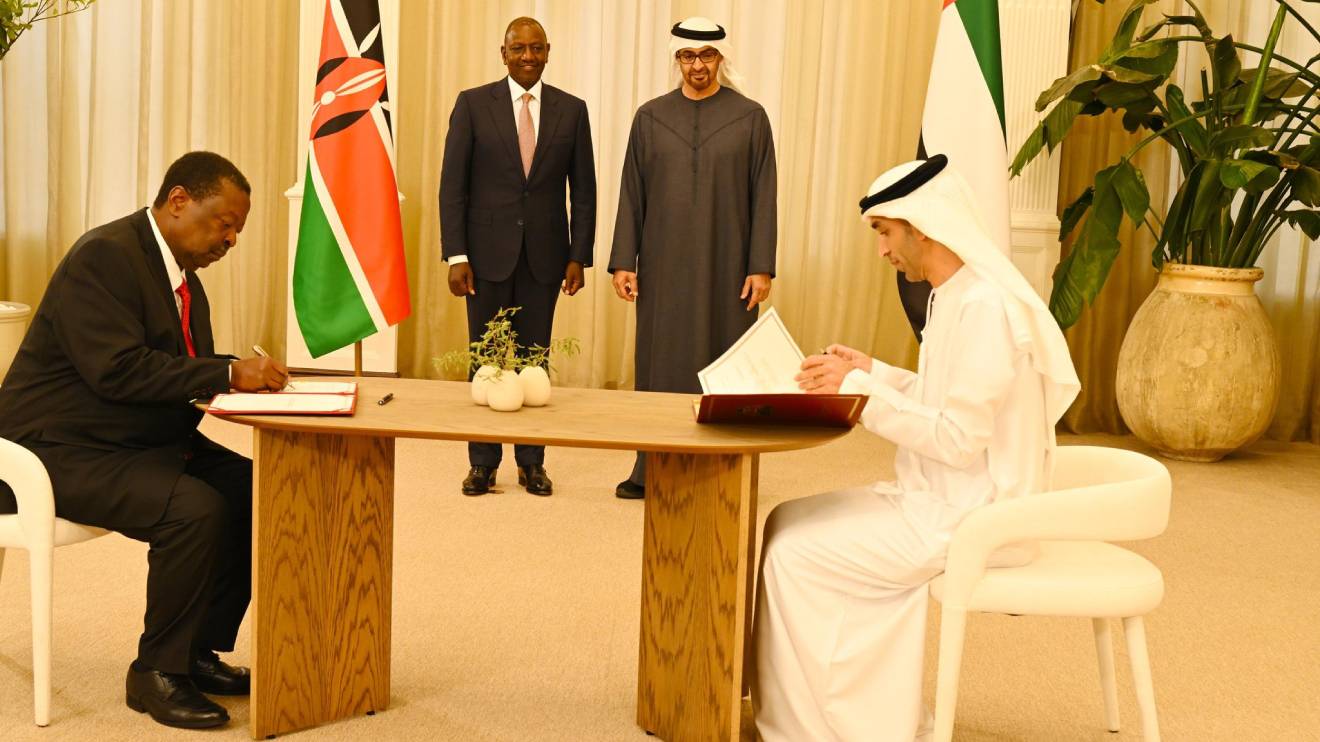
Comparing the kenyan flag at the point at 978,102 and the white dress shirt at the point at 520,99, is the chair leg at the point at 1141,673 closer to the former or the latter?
the kenyan flag at the point at 978,102

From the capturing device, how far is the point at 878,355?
694cm

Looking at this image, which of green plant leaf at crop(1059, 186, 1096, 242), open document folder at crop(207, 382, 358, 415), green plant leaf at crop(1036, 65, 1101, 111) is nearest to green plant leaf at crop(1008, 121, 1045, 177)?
green plant leaf at crop(1036, 65, 1101, 111)

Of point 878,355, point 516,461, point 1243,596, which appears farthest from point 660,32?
point 1243,596

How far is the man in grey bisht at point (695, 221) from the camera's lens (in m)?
4.71

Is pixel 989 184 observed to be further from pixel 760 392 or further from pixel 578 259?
pixel 760 392

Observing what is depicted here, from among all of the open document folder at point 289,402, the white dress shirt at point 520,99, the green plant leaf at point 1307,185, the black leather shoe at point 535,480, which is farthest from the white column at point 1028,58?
the open document folder at point 289,402

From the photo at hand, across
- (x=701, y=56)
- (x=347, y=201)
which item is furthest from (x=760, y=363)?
(x=347, y=201)

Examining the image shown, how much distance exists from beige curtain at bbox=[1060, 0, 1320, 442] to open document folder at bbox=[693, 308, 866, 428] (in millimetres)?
4297

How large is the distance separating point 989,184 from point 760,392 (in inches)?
112

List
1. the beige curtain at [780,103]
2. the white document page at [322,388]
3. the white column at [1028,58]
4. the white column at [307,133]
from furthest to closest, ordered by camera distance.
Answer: the beige curtain at [780,103] < the white column at [307,133] < the white column at [1028,58] < the white document page at [322,388]

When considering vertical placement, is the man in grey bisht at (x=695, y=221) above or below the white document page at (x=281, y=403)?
above

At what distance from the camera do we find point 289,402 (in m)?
2.61

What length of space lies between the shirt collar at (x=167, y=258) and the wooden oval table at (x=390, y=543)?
46 centimetres

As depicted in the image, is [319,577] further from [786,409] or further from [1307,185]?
[1307,185]
